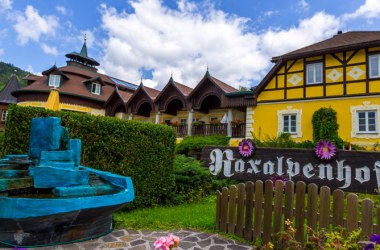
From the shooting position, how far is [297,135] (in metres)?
15.0

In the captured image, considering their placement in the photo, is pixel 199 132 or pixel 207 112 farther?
pixel 207 112

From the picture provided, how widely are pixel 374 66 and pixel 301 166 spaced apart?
945 cm

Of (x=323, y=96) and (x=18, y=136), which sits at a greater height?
(x=323, y=96)

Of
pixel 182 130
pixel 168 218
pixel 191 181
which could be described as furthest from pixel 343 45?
pixel 168 218

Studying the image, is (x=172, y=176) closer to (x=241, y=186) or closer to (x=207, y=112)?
(x=241, y=186)

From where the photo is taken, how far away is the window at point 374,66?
1320 cm

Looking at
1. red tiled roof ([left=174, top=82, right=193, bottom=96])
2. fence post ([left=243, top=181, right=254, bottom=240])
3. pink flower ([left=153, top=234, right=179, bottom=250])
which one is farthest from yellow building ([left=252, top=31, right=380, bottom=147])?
pink flower ([left=153, top=234, right=179, bottom=250])

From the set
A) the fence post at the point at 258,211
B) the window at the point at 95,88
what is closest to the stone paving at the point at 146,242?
the fence post at the point at 258,211

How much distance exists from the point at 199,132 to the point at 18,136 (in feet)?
45.9

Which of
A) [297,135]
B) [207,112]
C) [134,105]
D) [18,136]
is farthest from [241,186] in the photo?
[134,105]

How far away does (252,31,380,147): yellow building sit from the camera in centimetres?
1328

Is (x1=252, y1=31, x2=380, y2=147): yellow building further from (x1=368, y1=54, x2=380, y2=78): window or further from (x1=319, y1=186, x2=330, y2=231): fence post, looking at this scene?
(x1=319, y1=186, x2=330, y2=231): fence post

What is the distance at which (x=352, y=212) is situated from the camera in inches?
145

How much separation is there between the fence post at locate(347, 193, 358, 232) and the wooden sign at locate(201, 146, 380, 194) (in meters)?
3.54
